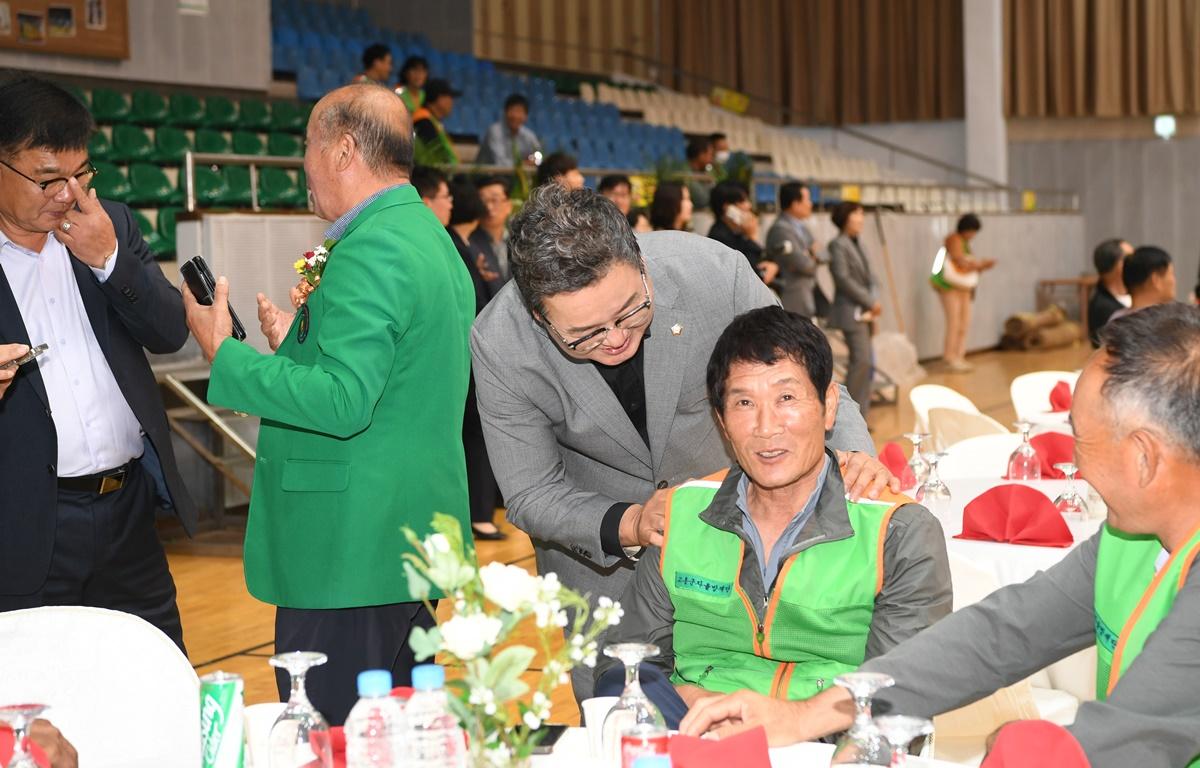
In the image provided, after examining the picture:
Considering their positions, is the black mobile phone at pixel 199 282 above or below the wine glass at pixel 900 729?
above

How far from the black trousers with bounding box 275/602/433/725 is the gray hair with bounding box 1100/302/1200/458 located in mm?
1517

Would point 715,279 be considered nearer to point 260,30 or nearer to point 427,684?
point 427,684

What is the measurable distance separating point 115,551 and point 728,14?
18.6 m

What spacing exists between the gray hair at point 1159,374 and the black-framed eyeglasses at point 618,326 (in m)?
0.82

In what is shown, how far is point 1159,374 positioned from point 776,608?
77cm

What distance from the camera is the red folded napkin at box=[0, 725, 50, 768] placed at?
1619mm

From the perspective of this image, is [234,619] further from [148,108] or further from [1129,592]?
[148,108]

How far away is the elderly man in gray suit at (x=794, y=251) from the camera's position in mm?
9438

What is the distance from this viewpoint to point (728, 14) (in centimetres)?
2034

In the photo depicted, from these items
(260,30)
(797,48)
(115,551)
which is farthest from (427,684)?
(797,48)

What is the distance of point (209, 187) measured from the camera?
31.0 feet

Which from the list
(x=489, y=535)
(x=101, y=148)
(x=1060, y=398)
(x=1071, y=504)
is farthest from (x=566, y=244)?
(x=101, y=148)

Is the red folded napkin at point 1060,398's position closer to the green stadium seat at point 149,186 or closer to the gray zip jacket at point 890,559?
the gray zip jacket at point 890,559

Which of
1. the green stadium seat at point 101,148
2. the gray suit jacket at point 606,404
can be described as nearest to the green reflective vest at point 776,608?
the gray suit jacket at point 606,404
